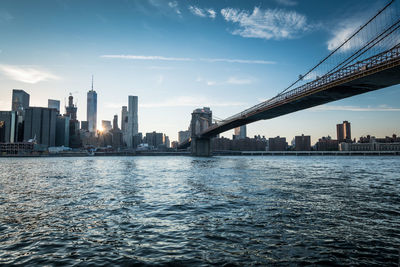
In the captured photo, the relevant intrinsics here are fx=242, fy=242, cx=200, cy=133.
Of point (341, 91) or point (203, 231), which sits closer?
point (203, 231)

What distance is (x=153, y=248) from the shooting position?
653 cm

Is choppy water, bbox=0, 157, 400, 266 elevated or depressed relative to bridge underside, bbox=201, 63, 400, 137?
depressed

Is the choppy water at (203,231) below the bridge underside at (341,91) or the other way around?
below

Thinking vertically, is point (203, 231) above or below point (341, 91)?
below

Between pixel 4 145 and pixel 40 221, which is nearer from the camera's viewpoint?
pixel 40 221

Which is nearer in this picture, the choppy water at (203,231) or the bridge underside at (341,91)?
the choppy water at (203,231)

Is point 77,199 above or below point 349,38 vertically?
below

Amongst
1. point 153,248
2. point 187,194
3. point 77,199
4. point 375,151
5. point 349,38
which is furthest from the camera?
point 375,151

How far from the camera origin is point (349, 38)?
36812mm

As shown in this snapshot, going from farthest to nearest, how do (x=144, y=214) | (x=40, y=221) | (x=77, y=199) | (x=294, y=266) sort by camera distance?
1. (x=77, y=199)
2. (x=144, y=214)
3. (x=40, y=221)
4. (x=294, y=266)

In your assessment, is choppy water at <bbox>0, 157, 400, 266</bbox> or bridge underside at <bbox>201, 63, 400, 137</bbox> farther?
bridge underside at <bbox>201, 63, 400, 137</bbox>

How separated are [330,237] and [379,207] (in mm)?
6005

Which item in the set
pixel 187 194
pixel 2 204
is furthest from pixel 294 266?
pixel 2 204

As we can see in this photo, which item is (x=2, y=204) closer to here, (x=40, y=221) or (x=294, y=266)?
(x=40, y=221)
